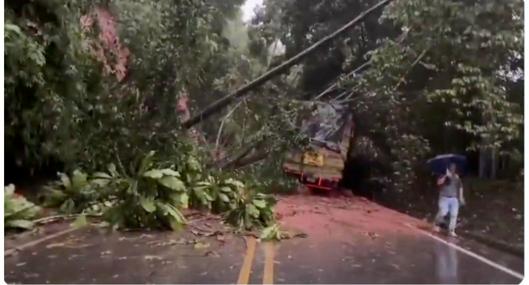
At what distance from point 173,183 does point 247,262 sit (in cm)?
55

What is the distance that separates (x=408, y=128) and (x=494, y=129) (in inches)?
15.8

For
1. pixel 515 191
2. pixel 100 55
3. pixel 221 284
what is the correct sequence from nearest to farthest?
1. pixel 221 284
2. pixel 515 191
3. pixel 100 55

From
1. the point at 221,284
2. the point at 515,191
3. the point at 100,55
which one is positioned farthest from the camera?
the point at 100,55

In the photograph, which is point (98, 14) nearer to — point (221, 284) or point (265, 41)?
point (265, 41)

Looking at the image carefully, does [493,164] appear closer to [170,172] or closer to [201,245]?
[201,245]

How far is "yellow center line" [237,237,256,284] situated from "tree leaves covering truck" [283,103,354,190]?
38 centimetres

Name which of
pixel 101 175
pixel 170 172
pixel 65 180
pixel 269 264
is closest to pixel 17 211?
pixel 65 180

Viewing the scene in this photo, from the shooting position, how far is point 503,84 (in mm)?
2814

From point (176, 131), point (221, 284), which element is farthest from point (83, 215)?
point (221, 284)

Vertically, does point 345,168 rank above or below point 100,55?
below

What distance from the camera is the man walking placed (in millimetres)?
2794

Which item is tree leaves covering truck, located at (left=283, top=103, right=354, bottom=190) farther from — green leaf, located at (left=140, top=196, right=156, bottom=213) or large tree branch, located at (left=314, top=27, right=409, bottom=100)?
green leaf, located at (left=140, top=196, right=156, bottom=213)

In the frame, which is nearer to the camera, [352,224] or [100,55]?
[352,224]

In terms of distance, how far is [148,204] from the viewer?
9.50 feet
